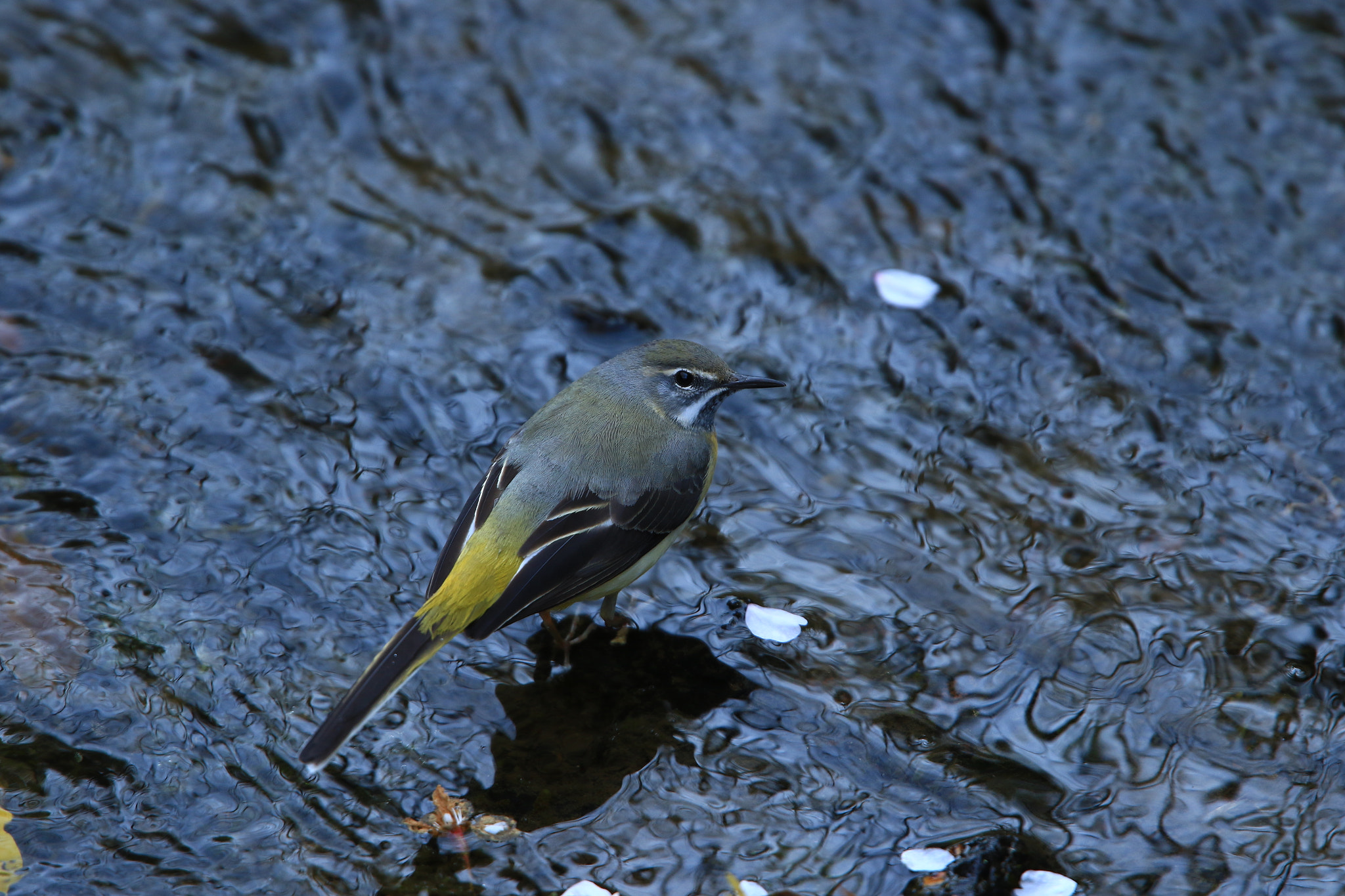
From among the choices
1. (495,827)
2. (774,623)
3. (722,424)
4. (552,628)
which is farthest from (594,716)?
(722,424)

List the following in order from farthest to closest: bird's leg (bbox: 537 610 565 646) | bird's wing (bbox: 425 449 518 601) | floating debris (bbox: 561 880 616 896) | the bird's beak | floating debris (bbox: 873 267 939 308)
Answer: floating debris (bbox: 873 267 939 308) < the bird's beak < bird's leg (bbox: 537 610 565 646) < bird's wing (bbox: 425 449 518 601) < floating debris (bbox: 561 880 616 896)

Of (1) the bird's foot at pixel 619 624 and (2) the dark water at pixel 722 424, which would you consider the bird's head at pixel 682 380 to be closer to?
(2) the dark water at pixel 722 424

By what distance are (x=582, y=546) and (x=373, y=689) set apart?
1.10 m

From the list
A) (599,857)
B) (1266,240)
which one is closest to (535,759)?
(599,857)

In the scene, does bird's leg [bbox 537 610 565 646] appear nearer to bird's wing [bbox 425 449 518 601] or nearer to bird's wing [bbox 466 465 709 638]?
bird's wing [bbox 466 465 709 638]

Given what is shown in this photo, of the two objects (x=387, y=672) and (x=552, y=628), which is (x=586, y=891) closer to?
(x=387, y=672)

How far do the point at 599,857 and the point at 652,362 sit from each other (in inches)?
91.4

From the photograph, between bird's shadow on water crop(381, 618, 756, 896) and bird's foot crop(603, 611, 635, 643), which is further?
bird's foot crop(603, 611, 635, 643)

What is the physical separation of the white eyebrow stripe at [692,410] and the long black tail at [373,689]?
5.64ft

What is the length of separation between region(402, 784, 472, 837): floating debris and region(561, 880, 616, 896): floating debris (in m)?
0.49

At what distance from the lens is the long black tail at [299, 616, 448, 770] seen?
4281 mm

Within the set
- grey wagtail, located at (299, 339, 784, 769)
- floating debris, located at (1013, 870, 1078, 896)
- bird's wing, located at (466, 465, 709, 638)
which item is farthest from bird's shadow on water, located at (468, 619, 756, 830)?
floating debris, located at (1013, 870, 1078, 896)

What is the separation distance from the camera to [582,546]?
5141mm

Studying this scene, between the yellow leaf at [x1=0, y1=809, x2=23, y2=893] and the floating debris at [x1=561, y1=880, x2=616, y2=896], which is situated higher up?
the yellow leaf at [x1=0, y1=809, x2=23, y2=893]
